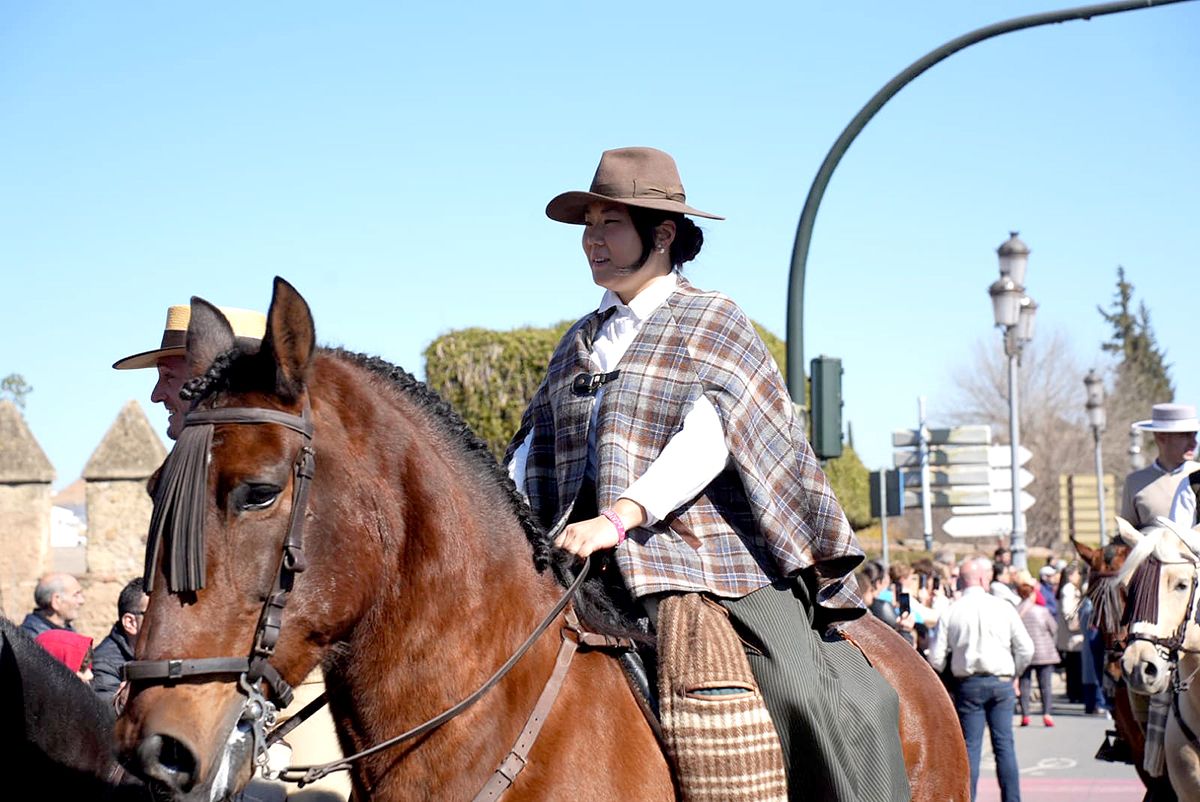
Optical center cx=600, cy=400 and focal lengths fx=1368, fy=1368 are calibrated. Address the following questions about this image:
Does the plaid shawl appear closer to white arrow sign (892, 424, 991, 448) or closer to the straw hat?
the straw hat

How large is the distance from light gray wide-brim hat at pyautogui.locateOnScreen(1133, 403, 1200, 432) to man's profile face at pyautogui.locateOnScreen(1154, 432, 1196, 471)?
6 cm

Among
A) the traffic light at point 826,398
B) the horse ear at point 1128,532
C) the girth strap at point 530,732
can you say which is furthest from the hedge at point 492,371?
the girth strap at point 530,732

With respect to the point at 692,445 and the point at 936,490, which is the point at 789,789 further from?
the point at 936,490

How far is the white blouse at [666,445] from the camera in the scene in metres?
3.77

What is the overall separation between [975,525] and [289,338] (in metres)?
15.6

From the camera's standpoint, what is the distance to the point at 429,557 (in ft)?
11.1

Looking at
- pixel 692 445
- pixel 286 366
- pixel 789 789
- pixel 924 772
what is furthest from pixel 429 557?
pixel 924 772

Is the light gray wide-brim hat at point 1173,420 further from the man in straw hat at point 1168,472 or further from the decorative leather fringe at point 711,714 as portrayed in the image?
the decorative leather fringe at point 711,714

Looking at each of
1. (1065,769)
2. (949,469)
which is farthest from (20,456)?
(1065,769)

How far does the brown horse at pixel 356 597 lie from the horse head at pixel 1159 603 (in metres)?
5.51

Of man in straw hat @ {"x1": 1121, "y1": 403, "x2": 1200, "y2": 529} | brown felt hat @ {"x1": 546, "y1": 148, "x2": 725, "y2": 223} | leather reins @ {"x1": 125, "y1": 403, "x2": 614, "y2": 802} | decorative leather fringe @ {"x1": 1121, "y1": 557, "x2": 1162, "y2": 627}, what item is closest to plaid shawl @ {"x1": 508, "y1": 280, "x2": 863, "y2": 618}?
brown felt hat @ {"x1": 546, "y1": 148, "x2": 725, "y2": 223}

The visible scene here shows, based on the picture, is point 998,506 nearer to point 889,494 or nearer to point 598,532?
point 889,494

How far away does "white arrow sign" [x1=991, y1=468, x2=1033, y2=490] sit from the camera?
18.4 m

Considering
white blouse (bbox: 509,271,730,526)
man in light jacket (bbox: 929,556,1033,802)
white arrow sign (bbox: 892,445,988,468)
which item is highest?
white arrow sign (bbox: 892,445,988,468)
